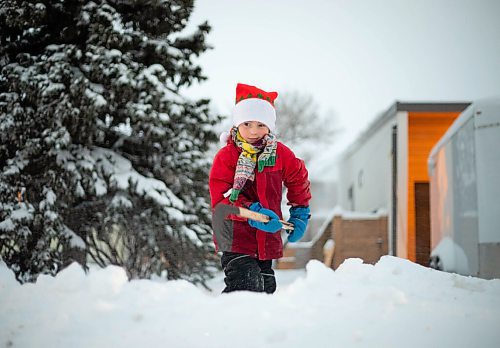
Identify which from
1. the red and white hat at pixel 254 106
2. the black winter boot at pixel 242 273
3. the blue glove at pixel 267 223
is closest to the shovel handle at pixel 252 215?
the blue glove at pixel 267 223

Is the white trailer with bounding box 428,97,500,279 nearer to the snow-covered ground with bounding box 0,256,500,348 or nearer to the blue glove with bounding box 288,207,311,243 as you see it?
the blue glove with bounding box 288,207,311,243

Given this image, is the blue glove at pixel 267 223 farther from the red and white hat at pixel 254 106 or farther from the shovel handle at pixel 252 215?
the red and white hat at pixel 254 106

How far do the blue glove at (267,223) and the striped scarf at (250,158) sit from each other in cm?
16

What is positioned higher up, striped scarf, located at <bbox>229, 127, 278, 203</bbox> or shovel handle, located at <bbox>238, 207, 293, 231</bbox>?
striped scarf, located at <bbox>229, 127, 278, 203</bbox>

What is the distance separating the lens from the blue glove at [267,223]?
300 centimetres

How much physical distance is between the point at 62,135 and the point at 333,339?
597 centimetres

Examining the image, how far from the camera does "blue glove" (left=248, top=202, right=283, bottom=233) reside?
3.00 metres

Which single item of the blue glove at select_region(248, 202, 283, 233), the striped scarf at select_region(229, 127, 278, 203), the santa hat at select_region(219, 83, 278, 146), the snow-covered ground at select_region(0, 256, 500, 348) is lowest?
the snow-covered ground at select_region(0, 256, 500, 348)

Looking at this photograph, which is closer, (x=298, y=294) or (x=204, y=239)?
(x=298, y=294)

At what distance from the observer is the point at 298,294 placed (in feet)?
7.00

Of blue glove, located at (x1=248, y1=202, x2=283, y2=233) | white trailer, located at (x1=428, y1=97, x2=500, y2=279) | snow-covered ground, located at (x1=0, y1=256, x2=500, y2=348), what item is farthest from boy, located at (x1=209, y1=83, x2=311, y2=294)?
white trailer, located at (x1=428, y1=97, x2=500, y2=279)

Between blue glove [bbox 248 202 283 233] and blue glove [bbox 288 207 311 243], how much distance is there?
0.32 m

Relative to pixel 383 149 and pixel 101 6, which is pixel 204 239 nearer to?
pixel 101 6

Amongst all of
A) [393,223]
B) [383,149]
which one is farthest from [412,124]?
[393,223]
